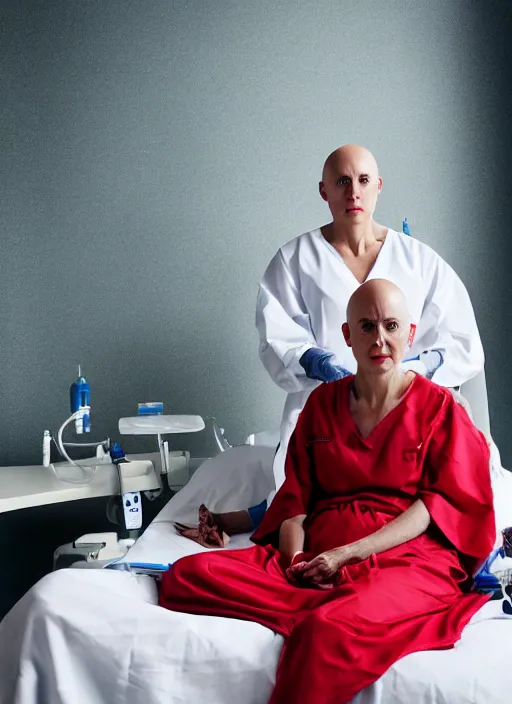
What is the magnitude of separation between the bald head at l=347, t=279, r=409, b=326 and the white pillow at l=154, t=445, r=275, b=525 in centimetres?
83

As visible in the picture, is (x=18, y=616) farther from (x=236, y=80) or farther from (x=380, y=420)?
(x=236, y=80)

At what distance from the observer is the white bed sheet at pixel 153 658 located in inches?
60.2

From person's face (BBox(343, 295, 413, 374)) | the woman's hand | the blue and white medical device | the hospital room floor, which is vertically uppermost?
person's face (BBox(343, 295, 413, 374))

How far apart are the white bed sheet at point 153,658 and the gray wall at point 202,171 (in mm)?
1666

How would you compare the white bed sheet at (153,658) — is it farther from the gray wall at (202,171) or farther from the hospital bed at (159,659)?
the gray wall at (202,171)

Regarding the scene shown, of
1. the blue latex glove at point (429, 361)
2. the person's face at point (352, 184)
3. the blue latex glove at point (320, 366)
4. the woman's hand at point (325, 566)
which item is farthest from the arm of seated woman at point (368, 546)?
the person's face at point (352, 184)

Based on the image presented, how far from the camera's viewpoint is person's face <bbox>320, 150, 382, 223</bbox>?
2.60m

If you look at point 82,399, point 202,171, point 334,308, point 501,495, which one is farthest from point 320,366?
point 202,171

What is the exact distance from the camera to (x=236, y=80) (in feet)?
11.1

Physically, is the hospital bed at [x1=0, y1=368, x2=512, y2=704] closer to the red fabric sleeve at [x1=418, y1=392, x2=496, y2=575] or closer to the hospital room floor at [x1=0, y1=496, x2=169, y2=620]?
the red fabric sleeve at [x1=418, y1=392, x2=496, y2=575]

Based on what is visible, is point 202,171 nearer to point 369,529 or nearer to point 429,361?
point 429,361

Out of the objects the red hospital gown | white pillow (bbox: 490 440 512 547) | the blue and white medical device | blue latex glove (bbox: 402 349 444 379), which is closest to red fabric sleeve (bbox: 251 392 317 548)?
the red hospital gown

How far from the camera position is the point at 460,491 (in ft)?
6.25

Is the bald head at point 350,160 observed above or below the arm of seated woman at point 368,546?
above
